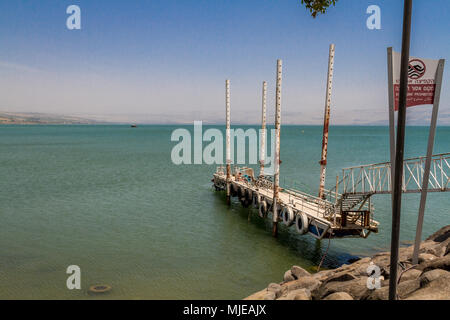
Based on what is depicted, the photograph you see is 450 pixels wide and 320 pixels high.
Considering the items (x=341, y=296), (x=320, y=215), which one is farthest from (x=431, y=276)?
(x=320, y=215)

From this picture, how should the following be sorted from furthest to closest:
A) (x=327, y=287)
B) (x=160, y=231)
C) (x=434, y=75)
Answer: (x=160, y=231), (x=327, y=287), (x=434, y=75)

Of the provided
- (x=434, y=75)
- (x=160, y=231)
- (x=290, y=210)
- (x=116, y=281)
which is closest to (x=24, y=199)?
(x=160, y=231)

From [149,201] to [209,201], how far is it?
18.1 feet

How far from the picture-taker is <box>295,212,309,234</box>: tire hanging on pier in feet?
59.9

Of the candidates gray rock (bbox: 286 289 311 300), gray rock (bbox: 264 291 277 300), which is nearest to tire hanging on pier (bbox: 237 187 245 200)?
gray rock (bbox: 264 291 277 300)

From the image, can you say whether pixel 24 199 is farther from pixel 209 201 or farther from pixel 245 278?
pixel 245 278

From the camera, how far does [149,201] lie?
1193 inches

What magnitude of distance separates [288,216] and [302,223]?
1693 mm

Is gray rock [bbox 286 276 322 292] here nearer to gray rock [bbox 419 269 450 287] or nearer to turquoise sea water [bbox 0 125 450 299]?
turquoise sea water [bbox 0 125 450 299]

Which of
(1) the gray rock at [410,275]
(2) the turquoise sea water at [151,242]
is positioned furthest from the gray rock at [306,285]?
(2) the turquoise sea water at [151,242]

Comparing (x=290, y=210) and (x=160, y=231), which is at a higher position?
(x=290, y=210)

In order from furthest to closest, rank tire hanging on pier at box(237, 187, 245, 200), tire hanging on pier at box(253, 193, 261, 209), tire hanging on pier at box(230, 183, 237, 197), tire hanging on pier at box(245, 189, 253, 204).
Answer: tire hanging on pier at box(230, 183, 237, 197), tire hanging on pier at box(237, 187, 245, 200), tire hanging on pier at box(245, 189, 253, 204), tire hanging on pier at box(253, 193, 261, 209)

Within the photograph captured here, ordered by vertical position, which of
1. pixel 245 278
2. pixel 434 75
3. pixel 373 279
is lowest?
pixel 245 278

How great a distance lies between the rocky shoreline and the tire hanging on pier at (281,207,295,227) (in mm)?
6271
